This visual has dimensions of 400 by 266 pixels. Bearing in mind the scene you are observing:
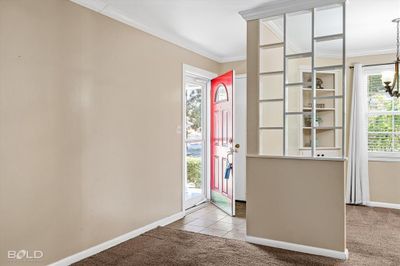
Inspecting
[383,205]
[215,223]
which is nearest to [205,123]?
[215,223]

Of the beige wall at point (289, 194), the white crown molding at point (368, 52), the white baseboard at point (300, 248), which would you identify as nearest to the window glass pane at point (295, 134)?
the white crown molding at point (368, 52)

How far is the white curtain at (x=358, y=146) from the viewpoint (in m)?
4.81

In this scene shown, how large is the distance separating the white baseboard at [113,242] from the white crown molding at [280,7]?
8.65 feet

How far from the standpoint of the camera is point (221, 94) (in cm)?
471

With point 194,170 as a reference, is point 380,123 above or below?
above

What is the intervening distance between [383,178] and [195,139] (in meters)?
3.03

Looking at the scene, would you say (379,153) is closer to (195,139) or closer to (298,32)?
(298,32)

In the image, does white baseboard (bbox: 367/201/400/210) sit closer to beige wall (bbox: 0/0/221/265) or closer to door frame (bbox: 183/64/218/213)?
door frame (bbox: 183/64/218/213)

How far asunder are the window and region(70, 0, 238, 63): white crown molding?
2.21m

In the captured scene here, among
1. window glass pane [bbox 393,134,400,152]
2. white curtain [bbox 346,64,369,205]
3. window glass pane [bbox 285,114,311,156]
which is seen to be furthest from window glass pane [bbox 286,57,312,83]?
window glass pane [bbox 393,134,400,152]

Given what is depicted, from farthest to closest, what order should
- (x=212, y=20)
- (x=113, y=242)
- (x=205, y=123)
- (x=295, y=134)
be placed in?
(x=205, y=123), (x=295, y=134), (x=212, y=20), (x=113, y=242)

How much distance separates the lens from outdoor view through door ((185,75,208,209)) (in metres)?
4.76

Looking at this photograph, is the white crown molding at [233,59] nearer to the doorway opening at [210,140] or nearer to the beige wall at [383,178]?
the doorway opening at [210,140]

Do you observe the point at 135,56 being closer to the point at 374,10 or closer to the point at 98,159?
the point at 98,159
